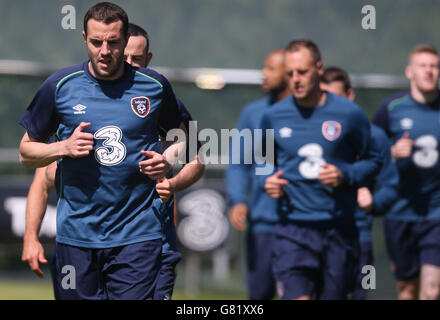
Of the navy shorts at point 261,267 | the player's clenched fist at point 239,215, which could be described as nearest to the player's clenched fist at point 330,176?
the player's clenched fist at point 239,215

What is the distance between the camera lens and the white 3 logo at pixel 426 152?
8281 millimetres

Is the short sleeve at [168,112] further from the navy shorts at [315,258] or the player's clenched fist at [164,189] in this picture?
the navy shorts at [315,258]

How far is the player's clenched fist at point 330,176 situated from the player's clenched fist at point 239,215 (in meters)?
1.23

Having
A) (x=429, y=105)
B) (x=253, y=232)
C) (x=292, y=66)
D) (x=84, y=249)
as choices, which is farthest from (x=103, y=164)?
(x=429, y=105)

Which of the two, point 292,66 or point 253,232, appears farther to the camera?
point 253,232

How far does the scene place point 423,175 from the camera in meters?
8.31

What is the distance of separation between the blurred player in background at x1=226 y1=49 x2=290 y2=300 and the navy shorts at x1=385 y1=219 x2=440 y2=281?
115 centimetres

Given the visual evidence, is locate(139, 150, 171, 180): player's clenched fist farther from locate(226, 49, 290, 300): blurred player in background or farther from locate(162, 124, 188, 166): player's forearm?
locate(226, 49, 290, 300): blurred player in background

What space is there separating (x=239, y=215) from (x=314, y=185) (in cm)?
116

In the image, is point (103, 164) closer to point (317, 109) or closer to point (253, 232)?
point (317, 109)

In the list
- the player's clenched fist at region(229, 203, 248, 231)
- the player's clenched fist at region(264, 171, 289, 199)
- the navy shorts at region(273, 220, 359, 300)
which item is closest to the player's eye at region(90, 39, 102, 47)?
the player's clenched fist at region(264, 171, 289, 199)

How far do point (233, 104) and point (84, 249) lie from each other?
6.99 metres

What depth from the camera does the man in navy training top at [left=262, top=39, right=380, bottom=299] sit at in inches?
261

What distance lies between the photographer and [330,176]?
644cm
